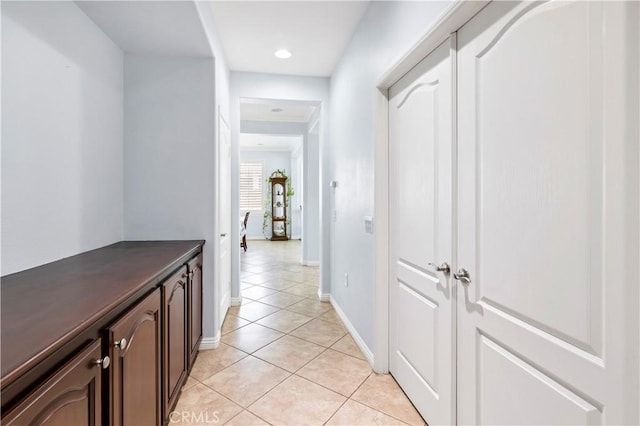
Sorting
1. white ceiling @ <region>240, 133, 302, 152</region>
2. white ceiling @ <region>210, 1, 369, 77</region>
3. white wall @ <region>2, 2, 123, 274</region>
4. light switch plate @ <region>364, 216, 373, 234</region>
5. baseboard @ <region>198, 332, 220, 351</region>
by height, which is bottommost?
baseboard @ <region>198, 332, 220, 351</region>

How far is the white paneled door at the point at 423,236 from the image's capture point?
151cm

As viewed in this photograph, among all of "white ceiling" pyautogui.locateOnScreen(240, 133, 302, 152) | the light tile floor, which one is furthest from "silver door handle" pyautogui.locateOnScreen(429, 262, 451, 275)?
"white ceiling" pyautogui.locateOnScreen(240, 133, 302, 152)

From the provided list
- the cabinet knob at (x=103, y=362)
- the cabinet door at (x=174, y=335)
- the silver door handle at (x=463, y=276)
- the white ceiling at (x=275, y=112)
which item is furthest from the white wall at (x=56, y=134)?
the white ceiling at (x=275, y=112)

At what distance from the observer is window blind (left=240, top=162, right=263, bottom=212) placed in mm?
9836

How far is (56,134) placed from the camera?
1689mm

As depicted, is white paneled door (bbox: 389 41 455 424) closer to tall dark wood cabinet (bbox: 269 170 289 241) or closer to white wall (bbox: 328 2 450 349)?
white wall (bbox: 328 2 450 349)

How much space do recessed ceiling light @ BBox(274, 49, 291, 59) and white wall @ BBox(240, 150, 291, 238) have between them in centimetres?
673

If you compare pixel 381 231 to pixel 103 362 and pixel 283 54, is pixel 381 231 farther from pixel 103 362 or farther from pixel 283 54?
pixel 283 54

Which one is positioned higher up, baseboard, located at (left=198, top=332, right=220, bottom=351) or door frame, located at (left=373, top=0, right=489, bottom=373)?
door frame, located at (left=373, top=0, right=489, bottom=373)

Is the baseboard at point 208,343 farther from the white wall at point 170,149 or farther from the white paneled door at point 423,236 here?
the white paneled door at point 423,236

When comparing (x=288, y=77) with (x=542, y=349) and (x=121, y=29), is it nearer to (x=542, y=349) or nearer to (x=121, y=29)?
(x=121, y=29)

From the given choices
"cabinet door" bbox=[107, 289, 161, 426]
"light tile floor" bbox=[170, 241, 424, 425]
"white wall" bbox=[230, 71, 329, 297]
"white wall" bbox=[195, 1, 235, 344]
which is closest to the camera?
"cabinet door" bbox=[107, 289, 161, 426]

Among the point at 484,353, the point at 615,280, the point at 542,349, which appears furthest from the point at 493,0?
the point at 484,353

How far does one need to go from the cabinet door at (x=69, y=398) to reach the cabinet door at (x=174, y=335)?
0.66 meters
